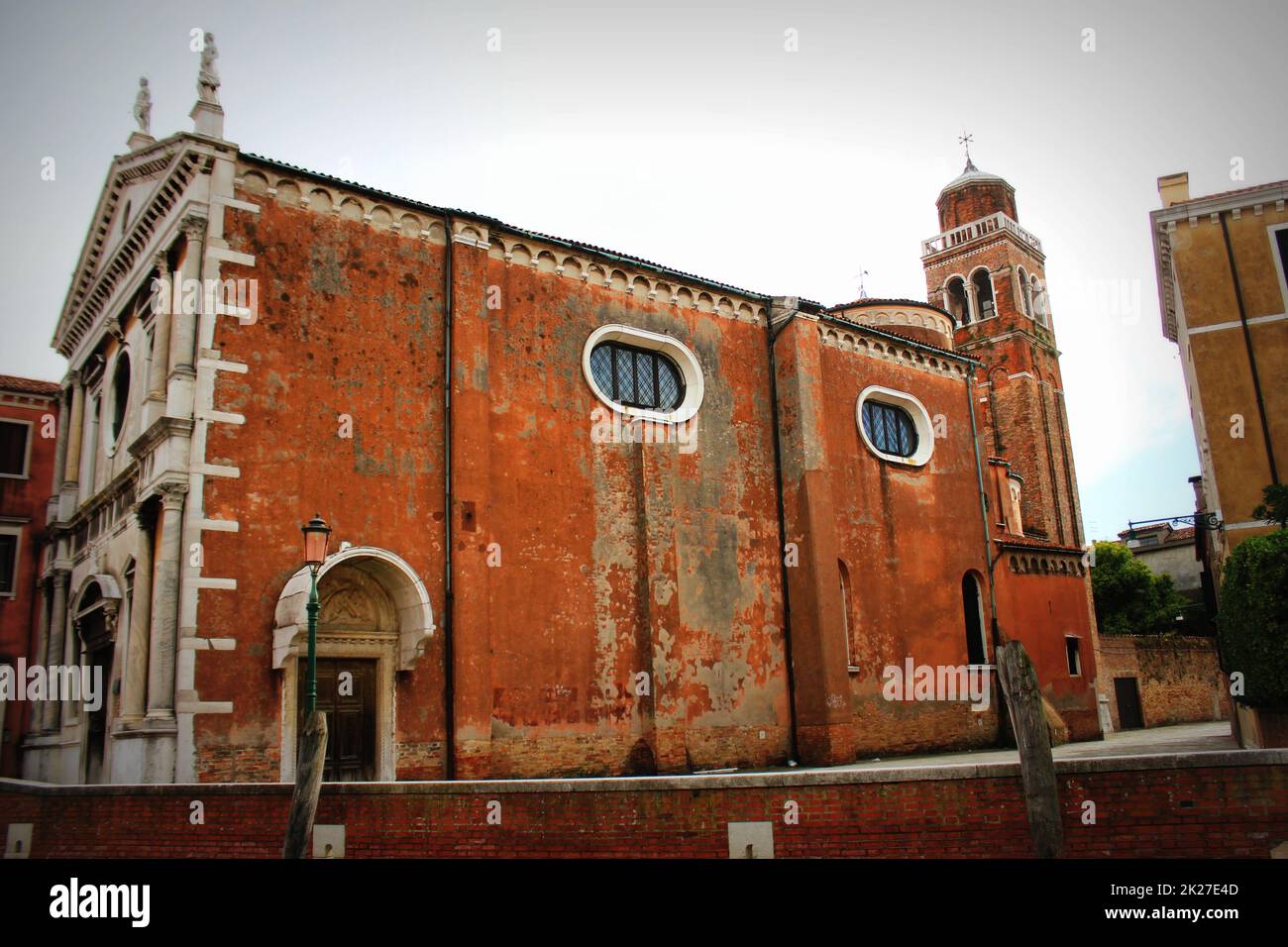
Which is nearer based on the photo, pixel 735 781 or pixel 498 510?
pixel 735 781

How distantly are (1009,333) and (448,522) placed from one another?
118ft

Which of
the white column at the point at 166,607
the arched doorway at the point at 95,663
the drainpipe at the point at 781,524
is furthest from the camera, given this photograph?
the drainpipe at the point at 781,524

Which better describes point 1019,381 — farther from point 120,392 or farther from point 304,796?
point 304,796

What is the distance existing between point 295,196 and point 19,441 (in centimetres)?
1324

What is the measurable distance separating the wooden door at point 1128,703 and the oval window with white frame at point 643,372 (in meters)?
24.3

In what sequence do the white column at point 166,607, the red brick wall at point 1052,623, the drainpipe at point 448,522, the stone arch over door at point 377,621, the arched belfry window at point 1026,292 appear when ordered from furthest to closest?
1. the arched belfry window at point 1026,292
2. the red brick wall at point 1052,623
3. the drainpipe at point 448,522
4. the stone arch over door at point 377,621
5. the white column at point 166,607

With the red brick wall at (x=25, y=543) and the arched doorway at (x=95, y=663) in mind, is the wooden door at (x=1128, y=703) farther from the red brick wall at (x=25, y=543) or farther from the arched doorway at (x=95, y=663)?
the red brick wall at (x=25, y=543)

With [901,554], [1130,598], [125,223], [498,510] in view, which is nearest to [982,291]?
[1130,598]

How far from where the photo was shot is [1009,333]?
149ft

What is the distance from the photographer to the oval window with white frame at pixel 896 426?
23.1 metres

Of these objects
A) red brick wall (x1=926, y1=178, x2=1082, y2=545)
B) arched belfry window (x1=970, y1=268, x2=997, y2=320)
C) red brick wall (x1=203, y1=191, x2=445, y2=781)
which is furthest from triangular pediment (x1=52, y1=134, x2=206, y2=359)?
arched belfry window (x1=970, y1=268, x2=997, y2=320)

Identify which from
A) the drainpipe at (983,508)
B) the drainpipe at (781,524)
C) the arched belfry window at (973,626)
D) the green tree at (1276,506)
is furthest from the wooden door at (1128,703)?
the green tree at (1276,506)

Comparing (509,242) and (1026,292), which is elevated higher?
(1026,292)
